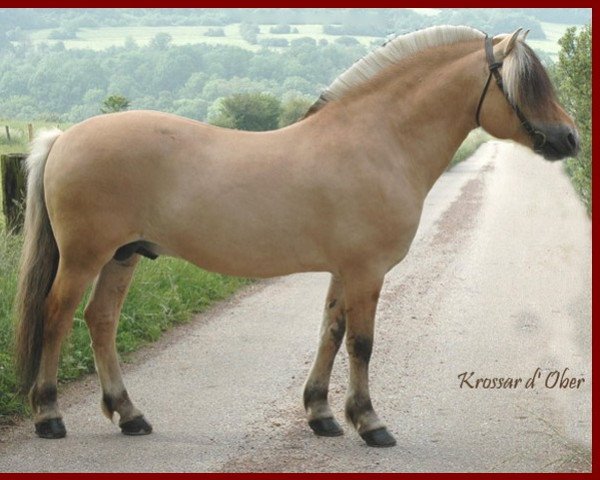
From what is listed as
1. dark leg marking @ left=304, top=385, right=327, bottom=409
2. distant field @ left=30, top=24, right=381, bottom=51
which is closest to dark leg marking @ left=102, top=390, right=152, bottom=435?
dark leg marking @ left=304, top=385, right=327, bottom=409

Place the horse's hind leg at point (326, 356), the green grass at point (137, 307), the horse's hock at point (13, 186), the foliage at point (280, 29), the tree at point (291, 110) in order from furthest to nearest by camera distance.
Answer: the foliage at point (280, 29) → the tree at point (291, 110) → the horse's hock at point (13, 186) → the green grass at point (137, 307) → the horse's hind leg at point (326, 356)

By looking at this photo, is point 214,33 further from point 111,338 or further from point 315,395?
point 315,395

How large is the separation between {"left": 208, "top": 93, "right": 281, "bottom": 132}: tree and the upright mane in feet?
43.7

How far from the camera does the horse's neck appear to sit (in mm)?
5059

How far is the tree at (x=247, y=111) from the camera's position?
728 inches

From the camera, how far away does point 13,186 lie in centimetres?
805

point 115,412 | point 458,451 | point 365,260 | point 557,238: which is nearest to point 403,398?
point 458,451

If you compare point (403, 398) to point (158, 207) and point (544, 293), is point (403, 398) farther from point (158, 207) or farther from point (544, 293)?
point (544, 293)

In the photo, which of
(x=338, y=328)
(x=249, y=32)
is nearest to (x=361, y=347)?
(x=338, y=328)

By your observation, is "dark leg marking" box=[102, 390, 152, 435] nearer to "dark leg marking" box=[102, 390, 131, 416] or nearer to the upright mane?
"dark leg marking" box=[102, 390, 131, 416]

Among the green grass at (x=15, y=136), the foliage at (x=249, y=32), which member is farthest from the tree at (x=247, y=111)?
the foliage at (x=249, y=32)

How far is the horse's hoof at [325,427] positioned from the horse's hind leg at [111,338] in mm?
1039

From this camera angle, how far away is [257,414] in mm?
5441
